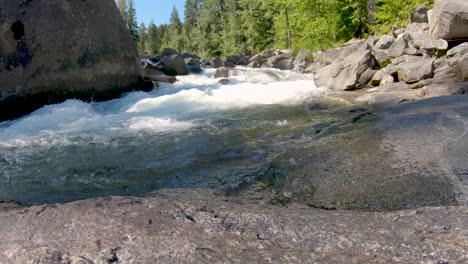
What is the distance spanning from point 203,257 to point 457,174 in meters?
3.28

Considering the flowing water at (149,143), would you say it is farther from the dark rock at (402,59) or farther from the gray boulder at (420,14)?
the gray boulder at (420,14)

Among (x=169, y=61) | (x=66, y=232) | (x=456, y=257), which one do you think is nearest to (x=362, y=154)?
(x=456, y=257)

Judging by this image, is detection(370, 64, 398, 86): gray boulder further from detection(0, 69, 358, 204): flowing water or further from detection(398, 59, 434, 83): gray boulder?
detection(0, 69, 358, 204): flowing water

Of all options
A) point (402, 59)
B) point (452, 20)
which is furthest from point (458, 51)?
point (402, 59)

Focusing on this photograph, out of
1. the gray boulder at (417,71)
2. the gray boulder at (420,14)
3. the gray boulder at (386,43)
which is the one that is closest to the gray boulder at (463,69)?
the gray boulder at (417,71)

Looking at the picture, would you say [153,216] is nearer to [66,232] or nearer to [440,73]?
[66,232]

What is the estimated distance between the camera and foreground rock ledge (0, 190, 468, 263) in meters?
2.21

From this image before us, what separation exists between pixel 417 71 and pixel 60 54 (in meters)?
11.0

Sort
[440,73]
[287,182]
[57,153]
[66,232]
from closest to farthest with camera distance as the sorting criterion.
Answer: [66,232] → [287,182] → [57,153] → [440,73]

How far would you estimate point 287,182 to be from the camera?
4594 millimetres

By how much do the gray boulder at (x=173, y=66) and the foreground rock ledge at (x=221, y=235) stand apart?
1894 centimetres

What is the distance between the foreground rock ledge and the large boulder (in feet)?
40.5

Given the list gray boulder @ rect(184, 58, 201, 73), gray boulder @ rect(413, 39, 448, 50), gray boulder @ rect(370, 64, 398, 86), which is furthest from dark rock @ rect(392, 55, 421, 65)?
gray boulder @ rect(184, 58, 201, 73)

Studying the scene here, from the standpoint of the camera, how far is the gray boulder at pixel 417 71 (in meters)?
11.0
